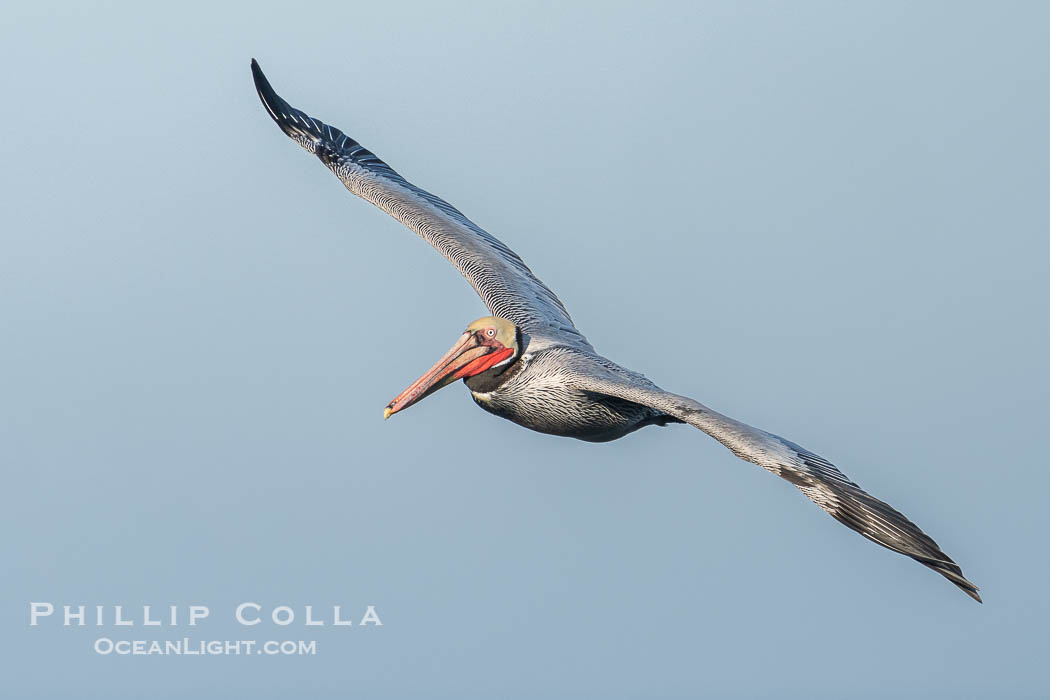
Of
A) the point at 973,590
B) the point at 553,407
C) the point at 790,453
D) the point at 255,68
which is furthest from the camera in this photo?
the point at 255,68

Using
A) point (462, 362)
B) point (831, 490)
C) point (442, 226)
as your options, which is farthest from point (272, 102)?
point (831, 490)

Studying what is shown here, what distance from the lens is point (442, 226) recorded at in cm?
1622

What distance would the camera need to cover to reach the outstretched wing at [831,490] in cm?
1059

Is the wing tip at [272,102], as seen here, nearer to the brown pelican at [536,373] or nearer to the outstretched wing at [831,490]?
the brown pelican at [536,373]

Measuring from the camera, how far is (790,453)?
1098cm

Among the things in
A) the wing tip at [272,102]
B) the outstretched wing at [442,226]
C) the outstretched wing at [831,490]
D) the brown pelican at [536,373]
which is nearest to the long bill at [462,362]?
the brown pelican at [536,373]

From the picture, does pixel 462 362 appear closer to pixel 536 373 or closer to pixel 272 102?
pixel 536 373

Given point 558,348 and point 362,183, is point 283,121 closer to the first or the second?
point 362,183

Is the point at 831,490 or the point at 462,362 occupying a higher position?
the point at 462,362

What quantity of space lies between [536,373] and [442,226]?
3.71m

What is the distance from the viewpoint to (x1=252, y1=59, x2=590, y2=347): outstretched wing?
1480 centimetres

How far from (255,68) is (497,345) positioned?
636 centimetres

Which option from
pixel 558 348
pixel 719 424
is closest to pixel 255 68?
pixel 558 348

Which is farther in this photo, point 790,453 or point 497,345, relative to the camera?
point 497,345
